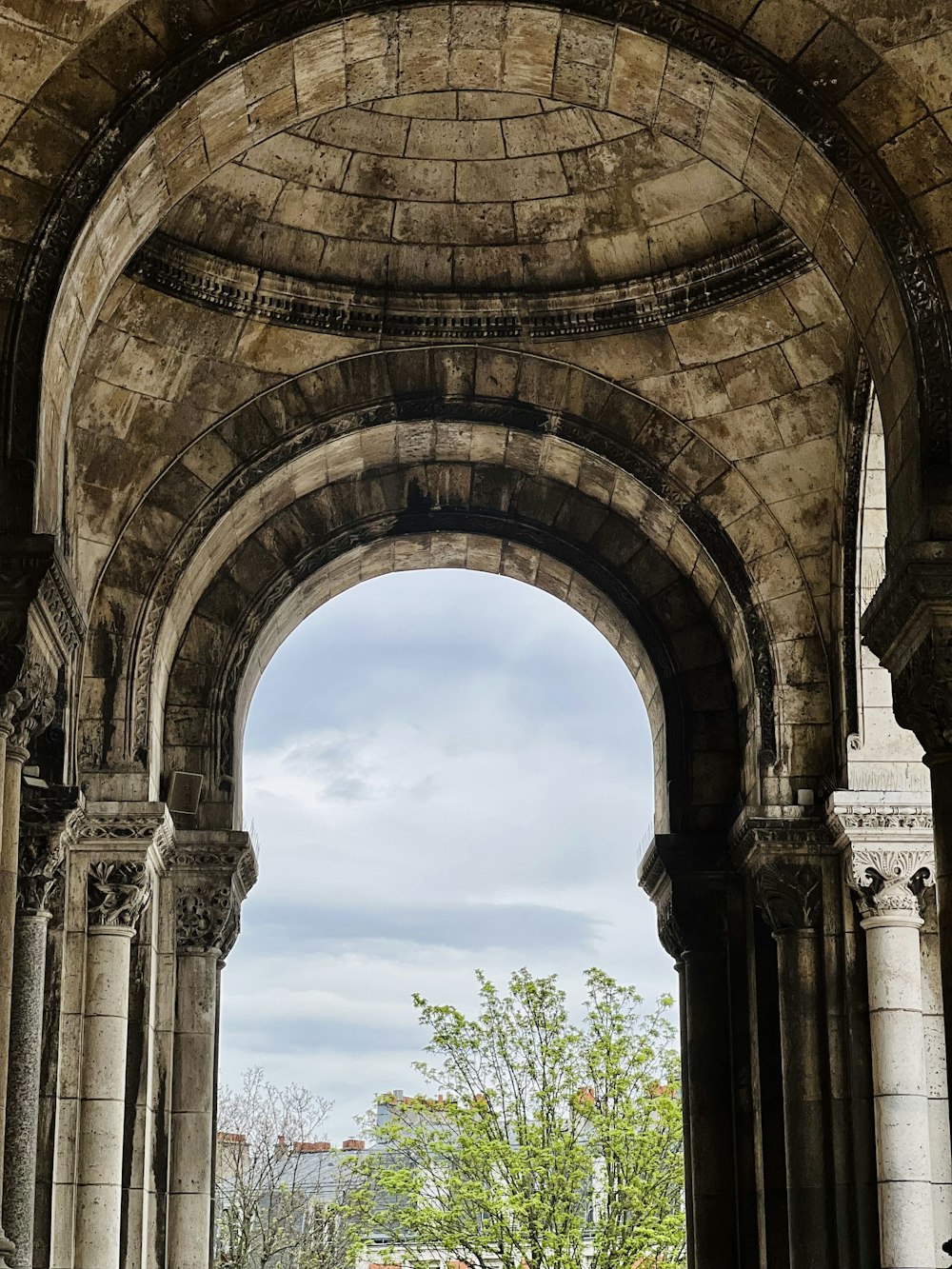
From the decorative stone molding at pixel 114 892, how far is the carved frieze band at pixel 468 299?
4245 millimetres

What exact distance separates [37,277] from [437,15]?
8.89ft

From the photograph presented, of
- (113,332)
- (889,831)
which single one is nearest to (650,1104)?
(889,831)

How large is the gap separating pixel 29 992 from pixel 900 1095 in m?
5.91

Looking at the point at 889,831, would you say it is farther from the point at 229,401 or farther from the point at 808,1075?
the point at 229,401

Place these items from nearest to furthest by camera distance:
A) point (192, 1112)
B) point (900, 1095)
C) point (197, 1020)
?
point (900, 1095)
point (192, 1112)
point (197, 1020)

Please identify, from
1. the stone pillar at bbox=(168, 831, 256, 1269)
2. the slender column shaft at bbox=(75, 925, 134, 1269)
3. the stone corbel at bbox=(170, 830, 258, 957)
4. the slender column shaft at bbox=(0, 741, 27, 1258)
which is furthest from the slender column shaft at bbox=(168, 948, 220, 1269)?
the slender column shaft at bbox=(0, 741, 27, 1258)

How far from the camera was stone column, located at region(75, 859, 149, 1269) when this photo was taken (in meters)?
12.3

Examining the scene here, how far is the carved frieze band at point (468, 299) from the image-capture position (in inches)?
520

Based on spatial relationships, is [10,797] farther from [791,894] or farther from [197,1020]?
[791,894]

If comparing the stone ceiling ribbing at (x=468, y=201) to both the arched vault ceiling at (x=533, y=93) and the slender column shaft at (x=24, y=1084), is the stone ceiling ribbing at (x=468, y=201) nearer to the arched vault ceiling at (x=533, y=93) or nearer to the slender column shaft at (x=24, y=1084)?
the arched vault ceiling at (x=533, y=93)

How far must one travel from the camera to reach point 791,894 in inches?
520

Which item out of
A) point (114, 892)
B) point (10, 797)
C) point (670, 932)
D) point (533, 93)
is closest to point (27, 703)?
point (10, 797)

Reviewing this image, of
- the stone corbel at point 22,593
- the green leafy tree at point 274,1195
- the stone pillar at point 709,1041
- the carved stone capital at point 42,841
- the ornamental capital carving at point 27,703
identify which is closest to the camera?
the stone corbel at point 22,593

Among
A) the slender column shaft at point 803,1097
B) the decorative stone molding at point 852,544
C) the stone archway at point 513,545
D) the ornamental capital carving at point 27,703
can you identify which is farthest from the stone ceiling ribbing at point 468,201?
the slender column shaft at point 803,1097
